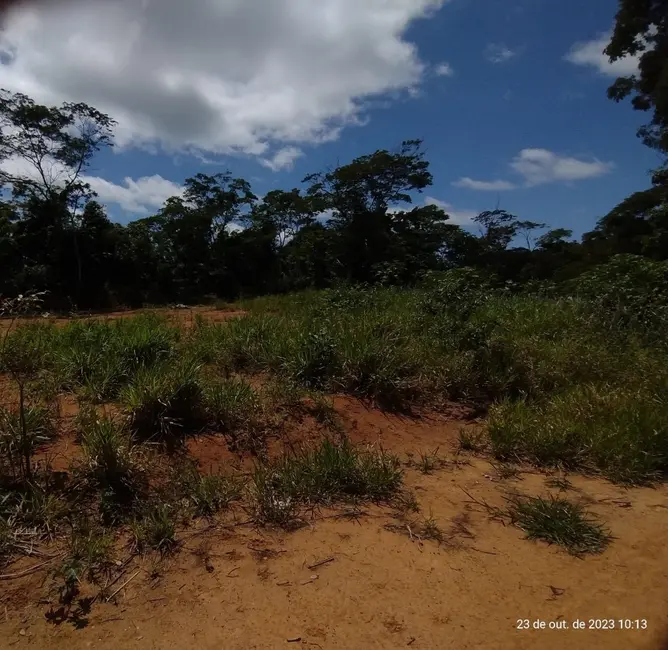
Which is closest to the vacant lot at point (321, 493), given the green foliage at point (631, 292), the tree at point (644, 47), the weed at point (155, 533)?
the weed at point (155, 533)

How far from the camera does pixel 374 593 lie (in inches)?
92.0

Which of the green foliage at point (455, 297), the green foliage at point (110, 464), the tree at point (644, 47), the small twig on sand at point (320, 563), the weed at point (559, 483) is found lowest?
the small twig on sand at point (320, 563)

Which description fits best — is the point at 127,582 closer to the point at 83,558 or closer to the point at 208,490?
the point at 83,558

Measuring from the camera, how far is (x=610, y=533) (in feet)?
9.58

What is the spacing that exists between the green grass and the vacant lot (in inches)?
0.5

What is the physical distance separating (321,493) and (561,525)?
133cm

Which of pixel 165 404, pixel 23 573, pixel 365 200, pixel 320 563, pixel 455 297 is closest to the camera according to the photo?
pixel 23 573

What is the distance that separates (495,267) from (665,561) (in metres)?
24.0

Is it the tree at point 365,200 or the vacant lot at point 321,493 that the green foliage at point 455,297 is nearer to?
the vacant lot at point 321,493

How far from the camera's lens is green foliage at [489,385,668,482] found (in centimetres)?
386

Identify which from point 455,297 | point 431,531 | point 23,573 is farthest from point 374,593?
point 455,297

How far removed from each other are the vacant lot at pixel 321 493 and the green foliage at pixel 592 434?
0.02 meters

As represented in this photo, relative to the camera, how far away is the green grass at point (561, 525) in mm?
2781

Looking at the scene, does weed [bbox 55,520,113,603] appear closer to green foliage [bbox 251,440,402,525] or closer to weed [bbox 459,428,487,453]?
green foliage [bbox 251,440,402,525]
